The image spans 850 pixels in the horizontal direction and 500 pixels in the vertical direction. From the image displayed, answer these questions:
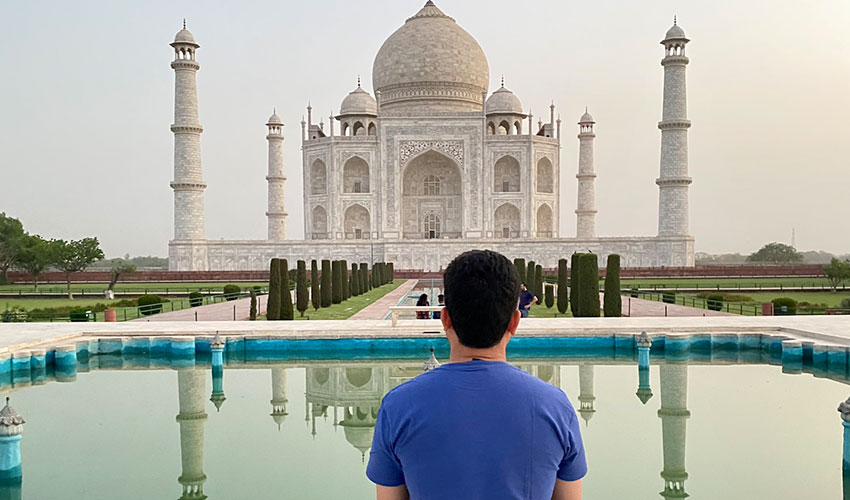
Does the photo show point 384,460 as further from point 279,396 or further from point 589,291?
point 589,291

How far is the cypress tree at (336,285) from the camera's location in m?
16.5

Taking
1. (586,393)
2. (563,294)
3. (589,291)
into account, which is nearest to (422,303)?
(589,291)

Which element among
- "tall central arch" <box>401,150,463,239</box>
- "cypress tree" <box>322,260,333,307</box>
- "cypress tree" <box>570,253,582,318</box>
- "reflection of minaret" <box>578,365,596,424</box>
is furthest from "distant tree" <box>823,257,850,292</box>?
"tall central arch" <box>401,150,463,239</box>

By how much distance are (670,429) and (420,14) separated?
1375 inches

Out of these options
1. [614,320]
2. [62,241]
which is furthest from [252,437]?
[62,241]

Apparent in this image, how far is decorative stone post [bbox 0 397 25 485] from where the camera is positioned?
15.5 feet

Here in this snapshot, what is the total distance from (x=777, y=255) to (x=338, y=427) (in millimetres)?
41730

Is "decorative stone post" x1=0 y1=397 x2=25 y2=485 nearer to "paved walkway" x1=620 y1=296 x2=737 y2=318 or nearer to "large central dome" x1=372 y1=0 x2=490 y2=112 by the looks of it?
"paved walkway" x1=620 y1=296 x2=737 y2=318

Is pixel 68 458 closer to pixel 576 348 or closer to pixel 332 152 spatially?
pixel 576 348

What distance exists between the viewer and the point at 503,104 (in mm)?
36188

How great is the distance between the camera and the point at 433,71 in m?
36.0

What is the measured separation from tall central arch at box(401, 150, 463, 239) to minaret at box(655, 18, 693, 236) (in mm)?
9634

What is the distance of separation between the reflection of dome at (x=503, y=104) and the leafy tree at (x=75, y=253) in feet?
63.5

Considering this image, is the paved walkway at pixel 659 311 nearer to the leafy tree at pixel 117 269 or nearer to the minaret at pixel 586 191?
the leafy tree at pixel 117 269
